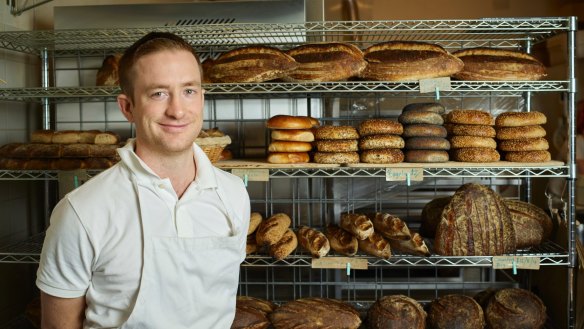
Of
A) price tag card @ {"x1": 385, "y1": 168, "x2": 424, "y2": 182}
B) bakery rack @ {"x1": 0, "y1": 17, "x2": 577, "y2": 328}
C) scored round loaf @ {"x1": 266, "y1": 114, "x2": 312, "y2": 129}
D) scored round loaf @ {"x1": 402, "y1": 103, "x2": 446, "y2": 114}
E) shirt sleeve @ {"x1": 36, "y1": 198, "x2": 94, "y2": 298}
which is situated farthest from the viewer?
bakery rack @ {"x1": 0, "y1": 17, "x2": 577, "y2": 328}

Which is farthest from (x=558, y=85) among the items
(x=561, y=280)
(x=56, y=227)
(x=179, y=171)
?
(x=56, y=227)

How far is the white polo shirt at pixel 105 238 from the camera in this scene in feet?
4.22

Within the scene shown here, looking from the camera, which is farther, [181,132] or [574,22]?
[574,22]

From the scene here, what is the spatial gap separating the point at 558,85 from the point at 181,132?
1.73 m

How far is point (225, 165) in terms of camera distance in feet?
8.06

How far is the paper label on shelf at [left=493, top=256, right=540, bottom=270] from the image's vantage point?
2.40m

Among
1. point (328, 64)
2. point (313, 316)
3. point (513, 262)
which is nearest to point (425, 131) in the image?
point (328, 64)

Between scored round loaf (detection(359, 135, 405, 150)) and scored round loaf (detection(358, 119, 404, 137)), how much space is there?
0.02 metres

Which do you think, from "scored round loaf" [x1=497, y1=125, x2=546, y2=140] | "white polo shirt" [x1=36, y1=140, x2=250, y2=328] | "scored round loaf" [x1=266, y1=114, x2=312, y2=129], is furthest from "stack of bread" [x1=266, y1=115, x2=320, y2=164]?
"white polo shirt" [x1=36, y1=140, x2=250, y2=328]

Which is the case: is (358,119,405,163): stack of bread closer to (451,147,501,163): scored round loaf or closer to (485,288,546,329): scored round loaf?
(451,147,501,163): scored round loaf

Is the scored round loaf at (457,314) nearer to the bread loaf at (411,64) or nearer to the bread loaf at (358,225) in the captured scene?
the bread loaf at (358,225)

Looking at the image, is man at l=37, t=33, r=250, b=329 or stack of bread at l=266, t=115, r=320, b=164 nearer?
man at l=37, t=33, r=250, b=329

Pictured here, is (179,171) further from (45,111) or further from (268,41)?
(45,111)

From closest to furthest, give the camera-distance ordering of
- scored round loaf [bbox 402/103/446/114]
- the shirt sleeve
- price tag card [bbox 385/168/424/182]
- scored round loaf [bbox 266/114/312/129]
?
the shirt sleeve, price tag card [bbox 385/168/424/182], scored round loaf [bbox 266/114/312/129], scored round loaf [bbox 402/103/446/114]
